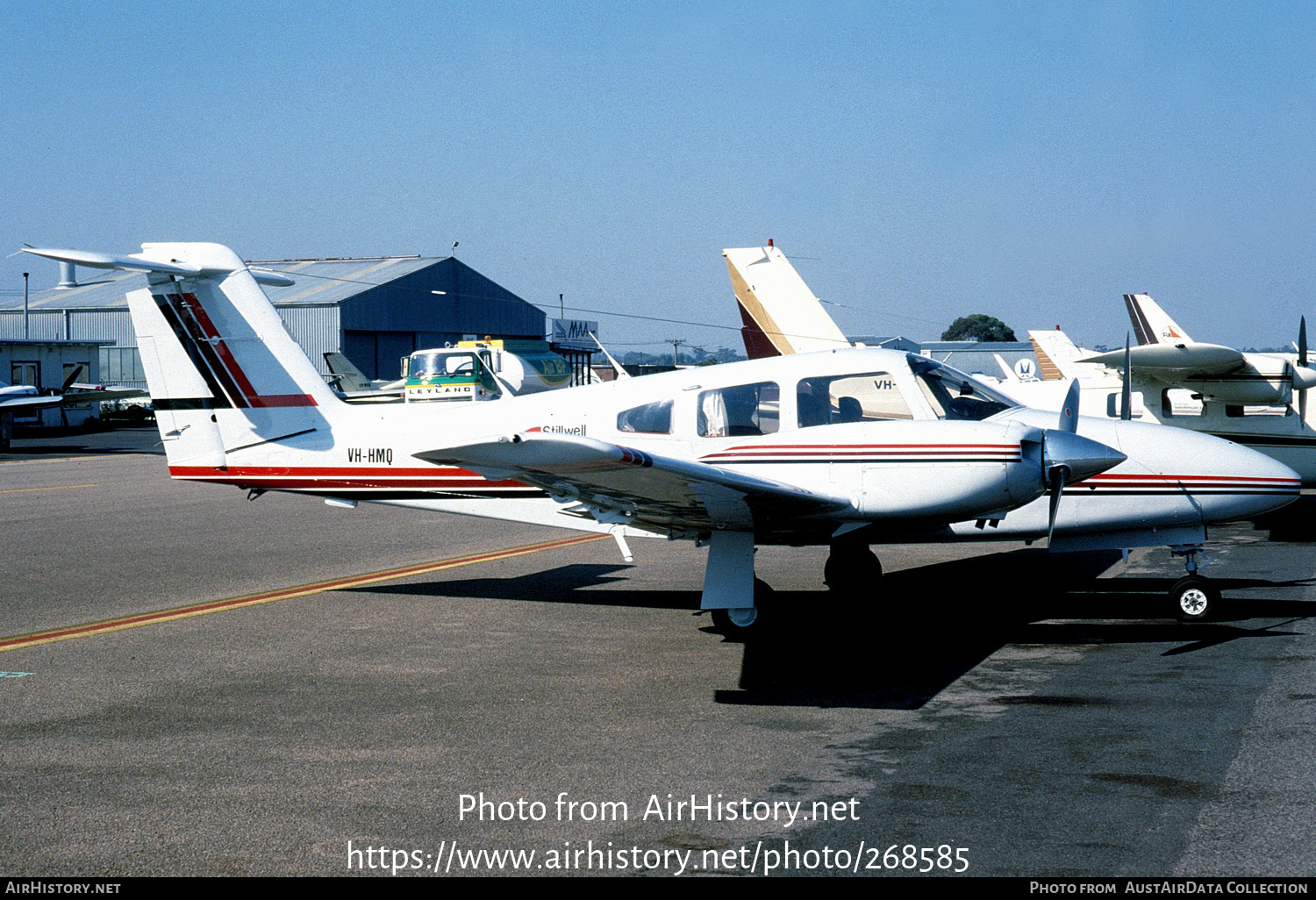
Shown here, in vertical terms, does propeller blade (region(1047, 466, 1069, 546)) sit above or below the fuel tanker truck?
below

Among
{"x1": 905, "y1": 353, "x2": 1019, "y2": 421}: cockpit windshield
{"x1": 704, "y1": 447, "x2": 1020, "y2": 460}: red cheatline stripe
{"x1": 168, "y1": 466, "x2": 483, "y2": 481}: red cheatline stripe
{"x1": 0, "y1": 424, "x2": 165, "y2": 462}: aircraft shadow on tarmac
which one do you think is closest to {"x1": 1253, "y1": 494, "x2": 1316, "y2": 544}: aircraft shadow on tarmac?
{"x1": 905, "y1": 353, "x2": 1019, "y2": 421}: cockpit windshield

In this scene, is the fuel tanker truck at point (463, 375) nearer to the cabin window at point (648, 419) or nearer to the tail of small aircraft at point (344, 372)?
the tail of small aircraft at point (344, 372)

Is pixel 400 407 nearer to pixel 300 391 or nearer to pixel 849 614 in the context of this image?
pixel 300 391

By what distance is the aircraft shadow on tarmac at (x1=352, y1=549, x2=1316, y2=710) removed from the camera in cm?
811

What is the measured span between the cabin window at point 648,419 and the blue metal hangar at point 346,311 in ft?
156

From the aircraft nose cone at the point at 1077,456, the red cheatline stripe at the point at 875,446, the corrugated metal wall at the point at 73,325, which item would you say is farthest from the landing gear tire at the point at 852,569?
the corrugated metal wall at the point at 73,325

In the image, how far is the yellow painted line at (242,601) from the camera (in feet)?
31.2

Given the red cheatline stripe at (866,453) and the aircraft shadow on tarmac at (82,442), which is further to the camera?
the aircraft shadow on tarmac at (82,442)

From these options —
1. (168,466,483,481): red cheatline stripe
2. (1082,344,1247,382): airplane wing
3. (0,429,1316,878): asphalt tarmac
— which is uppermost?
(1082,344,1247,382): airplane wing

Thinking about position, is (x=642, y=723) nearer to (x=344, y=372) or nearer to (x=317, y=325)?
(x=344, y=372)

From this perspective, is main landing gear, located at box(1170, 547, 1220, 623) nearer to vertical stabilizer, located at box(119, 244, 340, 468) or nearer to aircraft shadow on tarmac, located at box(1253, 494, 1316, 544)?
aircraft shadow on tarmac, located at box(1253, 494, 1316, 544)

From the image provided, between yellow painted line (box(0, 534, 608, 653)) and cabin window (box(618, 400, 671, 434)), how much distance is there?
13.2 ft
